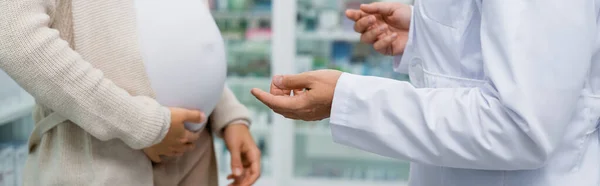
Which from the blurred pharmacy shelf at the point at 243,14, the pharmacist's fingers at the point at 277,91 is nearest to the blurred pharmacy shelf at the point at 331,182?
the blurred pharmacy shelf at the point at 243,14

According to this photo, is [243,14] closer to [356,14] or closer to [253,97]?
[253,97]

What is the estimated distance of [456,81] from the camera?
39.9 inches

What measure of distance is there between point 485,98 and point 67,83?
0.74 metres

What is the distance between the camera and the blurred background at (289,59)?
10.3 ft

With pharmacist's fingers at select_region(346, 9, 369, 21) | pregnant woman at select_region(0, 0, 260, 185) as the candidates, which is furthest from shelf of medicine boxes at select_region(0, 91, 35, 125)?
pharmacist's fingers at select_region(346, 9, 369, 21)

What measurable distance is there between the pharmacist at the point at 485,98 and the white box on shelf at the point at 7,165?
119 centimetres

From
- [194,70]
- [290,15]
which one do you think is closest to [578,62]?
[194,70]

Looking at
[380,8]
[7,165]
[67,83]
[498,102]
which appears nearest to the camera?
[498,102]

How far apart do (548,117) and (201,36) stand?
77 cm

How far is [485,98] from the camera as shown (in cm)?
90

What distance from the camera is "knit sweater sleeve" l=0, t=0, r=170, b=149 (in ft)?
3.68

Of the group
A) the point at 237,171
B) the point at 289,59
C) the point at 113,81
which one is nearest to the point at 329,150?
the point at 289,59

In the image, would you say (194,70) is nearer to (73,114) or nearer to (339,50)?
(73,114)

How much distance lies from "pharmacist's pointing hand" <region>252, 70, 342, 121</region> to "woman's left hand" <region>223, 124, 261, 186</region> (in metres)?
0.49
